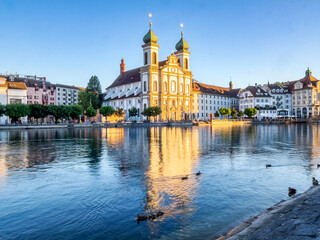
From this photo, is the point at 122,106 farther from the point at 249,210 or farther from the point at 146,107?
the point at 249,210

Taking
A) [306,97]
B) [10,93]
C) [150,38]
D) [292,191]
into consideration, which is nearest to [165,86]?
[150,38]

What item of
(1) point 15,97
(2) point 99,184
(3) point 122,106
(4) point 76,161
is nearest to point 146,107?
(3) point 122,106

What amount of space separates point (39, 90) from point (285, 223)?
435 ft

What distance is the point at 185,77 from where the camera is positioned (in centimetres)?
10181

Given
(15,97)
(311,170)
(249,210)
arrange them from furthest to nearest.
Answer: (15,97) → (311,170) → (249,210)

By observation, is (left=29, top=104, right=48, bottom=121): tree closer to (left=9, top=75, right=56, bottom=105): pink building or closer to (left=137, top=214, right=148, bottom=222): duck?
(left=9, top=75, right=56, bottom=105): pink building

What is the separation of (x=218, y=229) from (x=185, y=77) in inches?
3791

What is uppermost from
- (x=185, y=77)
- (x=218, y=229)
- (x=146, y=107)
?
(x=185, y=77)

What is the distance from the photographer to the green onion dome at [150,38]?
92700 mm

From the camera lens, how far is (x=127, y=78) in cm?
11256

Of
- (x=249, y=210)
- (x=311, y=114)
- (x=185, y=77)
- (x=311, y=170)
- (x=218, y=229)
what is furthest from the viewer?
(x=311, y=114)

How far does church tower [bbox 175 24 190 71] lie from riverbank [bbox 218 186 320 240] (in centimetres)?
9596

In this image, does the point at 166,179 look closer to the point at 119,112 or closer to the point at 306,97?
the point at 119,112

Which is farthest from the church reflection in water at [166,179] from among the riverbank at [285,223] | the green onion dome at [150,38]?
the green onion dome at [150,38]
